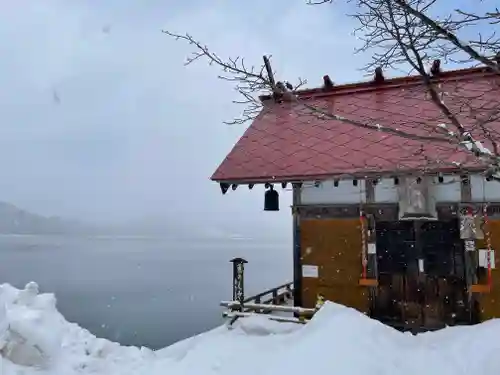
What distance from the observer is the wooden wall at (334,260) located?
9.01 m

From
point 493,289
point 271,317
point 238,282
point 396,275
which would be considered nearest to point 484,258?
point 493,289

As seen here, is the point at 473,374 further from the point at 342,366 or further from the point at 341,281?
the point at 341,281

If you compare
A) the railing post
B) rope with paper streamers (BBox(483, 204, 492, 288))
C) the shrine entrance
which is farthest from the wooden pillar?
rope with paper streamers (BBox(483, 204, 492, 288))

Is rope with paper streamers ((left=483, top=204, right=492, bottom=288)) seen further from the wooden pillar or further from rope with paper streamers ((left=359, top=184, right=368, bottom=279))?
the wooden pillar

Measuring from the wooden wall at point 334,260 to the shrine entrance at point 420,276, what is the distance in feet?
1.35

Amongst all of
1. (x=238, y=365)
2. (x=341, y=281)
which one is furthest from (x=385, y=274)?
(x=238, y=365)

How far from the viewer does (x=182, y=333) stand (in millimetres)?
31594

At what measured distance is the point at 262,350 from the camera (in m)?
7.04

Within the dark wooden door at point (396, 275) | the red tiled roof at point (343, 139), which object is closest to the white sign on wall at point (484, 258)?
the dark wooden door at point (396, 275)

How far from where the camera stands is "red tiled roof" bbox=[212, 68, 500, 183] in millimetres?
8359

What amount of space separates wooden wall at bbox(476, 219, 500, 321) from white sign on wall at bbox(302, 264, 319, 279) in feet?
9.91

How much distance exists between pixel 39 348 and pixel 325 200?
5.73 meters

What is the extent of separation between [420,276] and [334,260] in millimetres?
1645

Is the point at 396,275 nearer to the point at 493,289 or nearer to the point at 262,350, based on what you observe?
the point at 493,289
